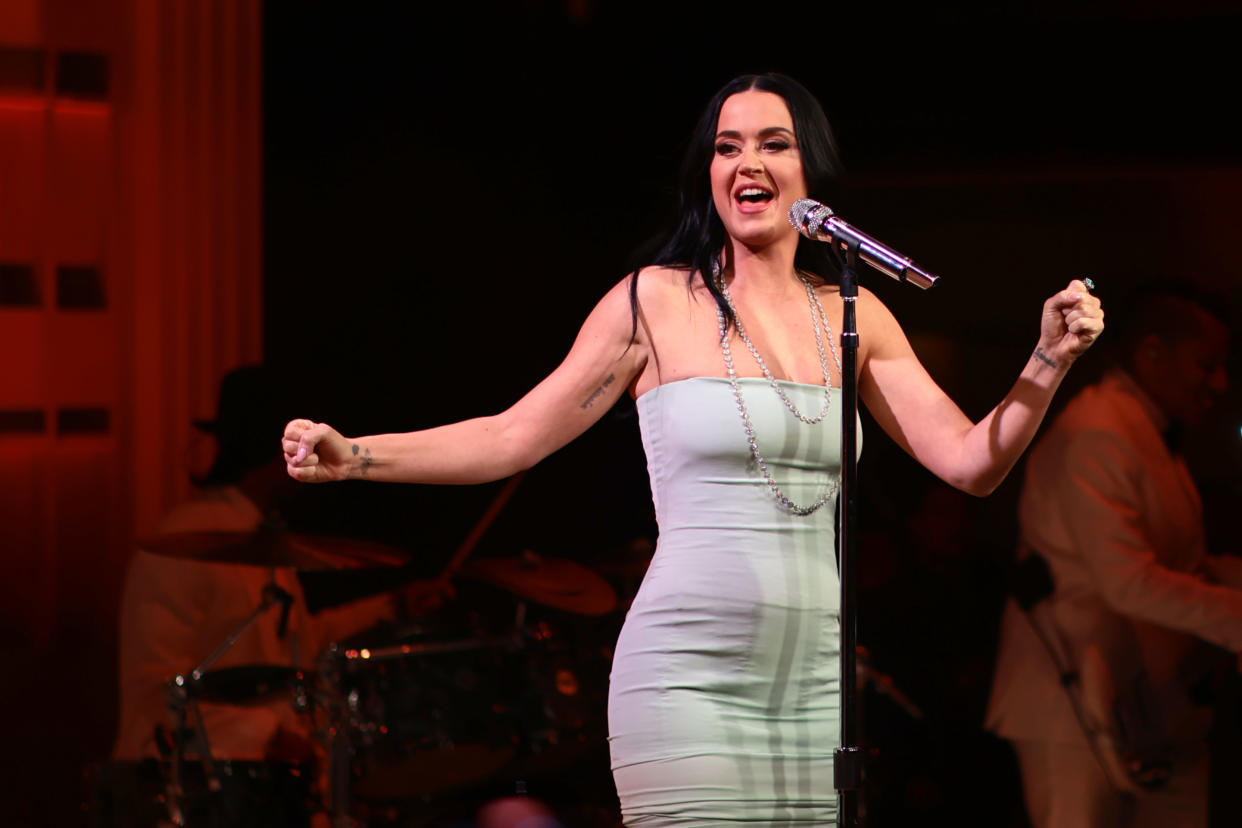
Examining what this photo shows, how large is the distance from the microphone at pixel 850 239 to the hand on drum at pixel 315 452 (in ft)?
1.98

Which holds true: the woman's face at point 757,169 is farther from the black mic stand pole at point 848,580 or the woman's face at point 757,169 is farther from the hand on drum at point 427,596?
the hand on drum at point 427,596

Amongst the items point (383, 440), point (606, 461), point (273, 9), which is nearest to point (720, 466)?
point (383, 440)

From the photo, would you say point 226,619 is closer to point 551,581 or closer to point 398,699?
point 398,699

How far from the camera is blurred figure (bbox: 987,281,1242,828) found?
10.4 feet

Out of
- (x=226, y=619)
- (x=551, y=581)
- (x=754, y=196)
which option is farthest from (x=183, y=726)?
(x=754, y=196)

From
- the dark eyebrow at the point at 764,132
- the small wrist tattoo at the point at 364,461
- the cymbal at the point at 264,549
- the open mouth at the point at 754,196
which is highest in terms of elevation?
the dark eyebrow at the point at 764,132

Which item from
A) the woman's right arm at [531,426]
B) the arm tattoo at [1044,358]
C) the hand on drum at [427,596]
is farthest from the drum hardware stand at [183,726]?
the arm tattoo at [1044,358]

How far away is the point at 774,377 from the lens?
5.78 feet

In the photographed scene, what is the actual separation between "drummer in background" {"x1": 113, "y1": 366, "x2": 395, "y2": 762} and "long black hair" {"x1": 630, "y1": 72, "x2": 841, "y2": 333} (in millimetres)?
1563

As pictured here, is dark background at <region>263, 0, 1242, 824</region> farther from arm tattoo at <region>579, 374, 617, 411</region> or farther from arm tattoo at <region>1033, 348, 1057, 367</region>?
arm tattoo at <region>1033, 348, 1057, 367</region>

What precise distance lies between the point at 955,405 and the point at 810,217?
34 centimetres

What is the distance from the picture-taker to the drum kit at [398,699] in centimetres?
298

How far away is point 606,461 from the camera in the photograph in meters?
3.80

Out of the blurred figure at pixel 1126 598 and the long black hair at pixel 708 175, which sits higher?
the long black hair at pixel 708 175
